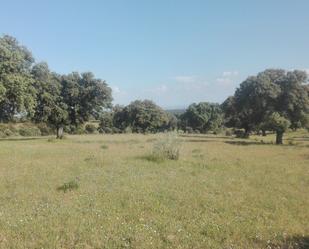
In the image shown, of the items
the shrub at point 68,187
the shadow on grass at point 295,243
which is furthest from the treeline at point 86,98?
the shadow on grass at point 295,243

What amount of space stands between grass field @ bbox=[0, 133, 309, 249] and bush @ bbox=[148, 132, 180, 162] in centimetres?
322

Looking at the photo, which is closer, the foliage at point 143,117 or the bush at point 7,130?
the bush at point 7,130

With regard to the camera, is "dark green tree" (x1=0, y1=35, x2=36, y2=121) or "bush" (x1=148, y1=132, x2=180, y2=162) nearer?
"bush" (x1=148, y1=132, x2=180, y2=162)

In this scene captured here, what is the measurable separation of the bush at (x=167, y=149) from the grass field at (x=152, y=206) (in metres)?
3.22

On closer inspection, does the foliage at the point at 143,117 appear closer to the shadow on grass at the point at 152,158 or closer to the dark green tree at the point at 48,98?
the dark green tree at the point at 48,98

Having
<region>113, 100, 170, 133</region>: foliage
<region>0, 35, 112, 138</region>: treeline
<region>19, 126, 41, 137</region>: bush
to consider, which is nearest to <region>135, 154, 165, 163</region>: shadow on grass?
<region>0, 35, 112, 138</region>: treeline

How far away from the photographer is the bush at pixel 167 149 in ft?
91.7

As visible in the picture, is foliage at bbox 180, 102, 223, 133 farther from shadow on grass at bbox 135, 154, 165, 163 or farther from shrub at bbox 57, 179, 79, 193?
shrub at bbox 57, 179, 79, 193

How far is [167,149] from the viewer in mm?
28094

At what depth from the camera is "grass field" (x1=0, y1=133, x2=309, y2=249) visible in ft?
→ 34.5

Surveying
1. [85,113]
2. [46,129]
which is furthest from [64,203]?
[46,129]

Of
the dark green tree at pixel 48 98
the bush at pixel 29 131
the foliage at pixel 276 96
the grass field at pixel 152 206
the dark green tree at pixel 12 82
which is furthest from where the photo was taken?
the bush at pixel 29 131

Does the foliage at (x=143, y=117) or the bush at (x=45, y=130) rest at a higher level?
the foliage at (x=143, y=117)

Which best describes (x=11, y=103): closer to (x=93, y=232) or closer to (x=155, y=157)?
(x=155, y=157)
